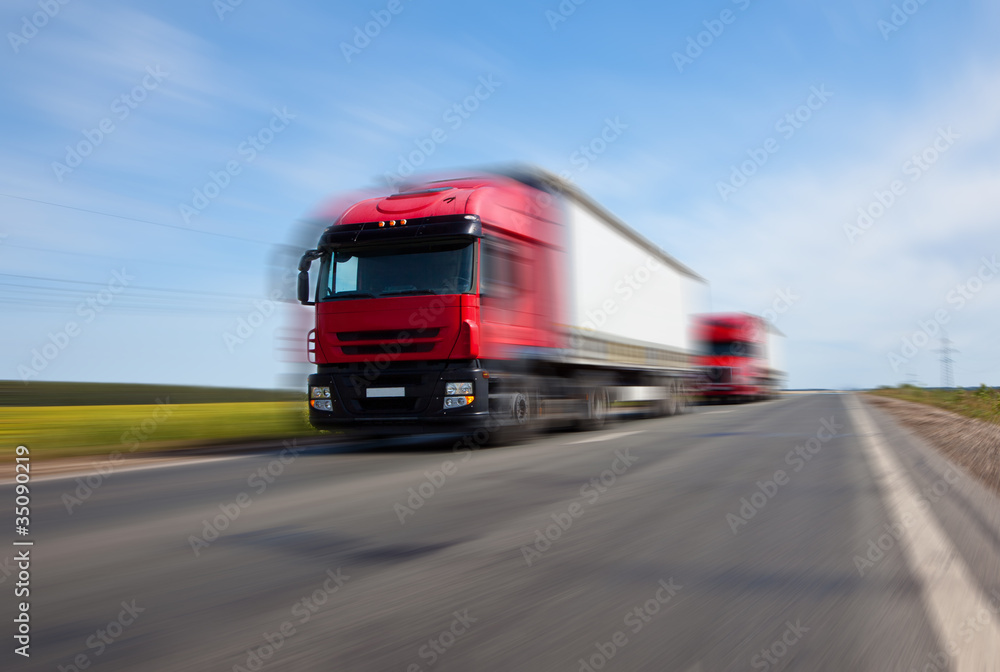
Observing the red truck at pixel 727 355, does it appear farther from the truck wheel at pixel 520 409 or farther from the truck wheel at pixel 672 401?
the truck wheel at pixel 520 409

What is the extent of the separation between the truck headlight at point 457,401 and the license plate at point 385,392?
25.0 inches

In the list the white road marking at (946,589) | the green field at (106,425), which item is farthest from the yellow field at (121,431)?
the white road marking at (946,589)

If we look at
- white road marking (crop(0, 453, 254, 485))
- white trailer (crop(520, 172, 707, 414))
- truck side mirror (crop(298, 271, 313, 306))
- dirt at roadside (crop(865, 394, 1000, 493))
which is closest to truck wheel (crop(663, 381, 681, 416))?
white trailer (crop(520, 172, 707, 414))

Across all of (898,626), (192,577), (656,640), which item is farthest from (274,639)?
(898,626)

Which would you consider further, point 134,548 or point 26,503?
point 26,503

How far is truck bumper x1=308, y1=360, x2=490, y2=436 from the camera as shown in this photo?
10.5 metres

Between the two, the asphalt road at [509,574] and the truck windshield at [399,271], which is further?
the truck windshield at [399,271]

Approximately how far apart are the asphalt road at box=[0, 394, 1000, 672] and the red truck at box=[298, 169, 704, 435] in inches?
122

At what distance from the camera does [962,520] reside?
5297 millimetres

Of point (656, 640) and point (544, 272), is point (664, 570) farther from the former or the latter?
point (544, 272)

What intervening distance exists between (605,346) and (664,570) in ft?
37.7

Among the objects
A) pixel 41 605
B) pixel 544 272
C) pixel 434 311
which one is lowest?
pixel 41 605

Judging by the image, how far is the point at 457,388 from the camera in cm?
1050

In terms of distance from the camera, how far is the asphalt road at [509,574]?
9.08ft
